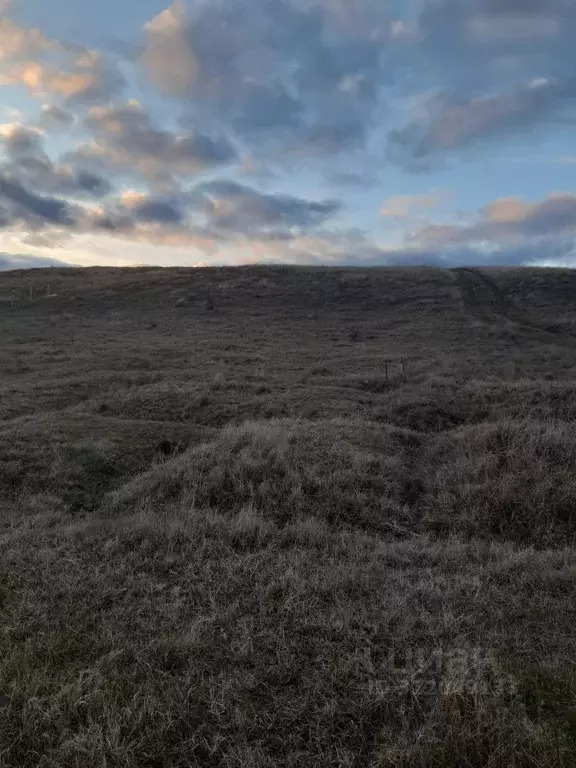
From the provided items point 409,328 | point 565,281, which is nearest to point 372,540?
point 409,328

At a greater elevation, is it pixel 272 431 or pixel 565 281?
pixel 565 281

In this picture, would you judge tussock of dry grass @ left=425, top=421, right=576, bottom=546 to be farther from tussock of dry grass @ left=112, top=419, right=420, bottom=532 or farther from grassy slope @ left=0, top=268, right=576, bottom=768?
tussock of dry grass @ left=112, top=419, right=420, bottom=532

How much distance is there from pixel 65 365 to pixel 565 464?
22422 millimetres

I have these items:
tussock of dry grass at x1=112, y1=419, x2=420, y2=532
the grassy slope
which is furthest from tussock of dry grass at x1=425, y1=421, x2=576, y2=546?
tussock of dry grass at x1=112, y1=419, x2=420, y2=532

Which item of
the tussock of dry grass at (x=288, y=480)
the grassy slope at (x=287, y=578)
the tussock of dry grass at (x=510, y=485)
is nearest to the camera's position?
the grassy slope at (x=287, y=578)

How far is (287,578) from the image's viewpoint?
5.65 m

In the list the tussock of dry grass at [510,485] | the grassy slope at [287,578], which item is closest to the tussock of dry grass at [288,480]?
the grassy slope at [287,578]

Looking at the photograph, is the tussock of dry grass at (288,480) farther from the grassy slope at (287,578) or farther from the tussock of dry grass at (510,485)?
the tussock of dry grass at (510,485)

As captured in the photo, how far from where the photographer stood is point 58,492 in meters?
9.55

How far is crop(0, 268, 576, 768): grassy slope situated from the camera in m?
3.55

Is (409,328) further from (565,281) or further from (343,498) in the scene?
(343,498)

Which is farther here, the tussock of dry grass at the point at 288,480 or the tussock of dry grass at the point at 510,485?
the tussock of dry grass at the point at 288,480

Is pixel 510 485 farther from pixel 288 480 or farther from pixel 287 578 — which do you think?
pixel 287 578

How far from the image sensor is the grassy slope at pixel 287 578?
355cm
